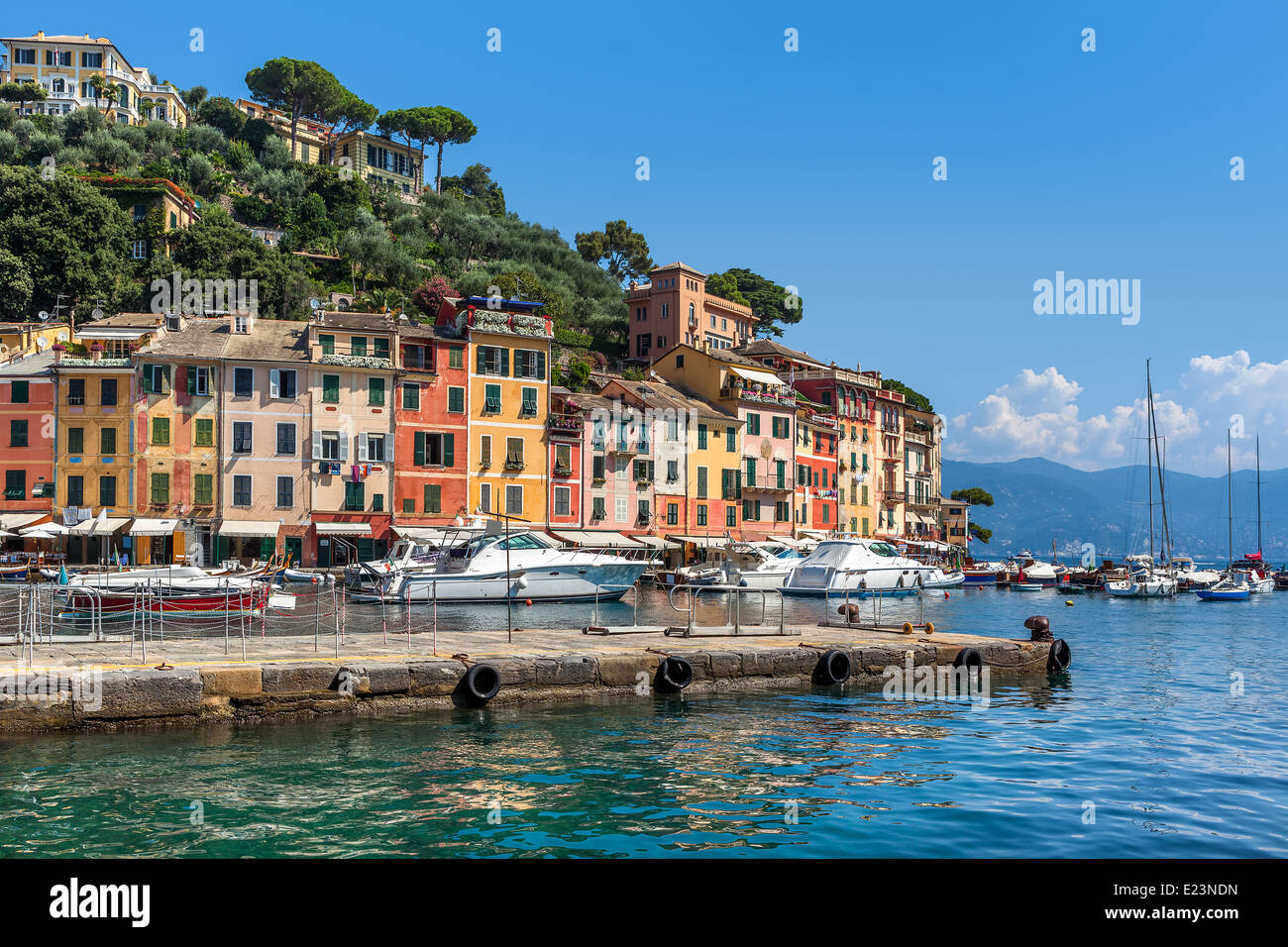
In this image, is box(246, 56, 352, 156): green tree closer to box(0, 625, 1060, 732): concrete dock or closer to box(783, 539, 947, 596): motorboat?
box(783, 539, 947, 596): motorboat

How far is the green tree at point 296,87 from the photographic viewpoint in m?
127

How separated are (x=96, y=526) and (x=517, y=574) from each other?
69.9 ft

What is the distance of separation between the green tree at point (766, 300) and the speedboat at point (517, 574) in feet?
245

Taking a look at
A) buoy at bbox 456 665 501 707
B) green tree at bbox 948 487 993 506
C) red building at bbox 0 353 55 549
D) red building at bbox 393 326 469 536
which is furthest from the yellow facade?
green tree at bbox 948 487 993 506

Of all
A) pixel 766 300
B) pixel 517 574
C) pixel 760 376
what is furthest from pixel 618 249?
pixel 517 574

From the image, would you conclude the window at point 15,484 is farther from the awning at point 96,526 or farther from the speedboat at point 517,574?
the speedboat at point 517,574

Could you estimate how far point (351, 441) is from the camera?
55.8 meters

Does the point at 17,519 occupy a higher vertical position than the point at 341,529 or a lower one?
higher

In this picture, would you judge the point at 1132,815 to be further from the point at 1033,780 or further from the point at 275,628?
the point at 275,628

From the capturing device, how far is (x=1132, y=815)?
42.7ft

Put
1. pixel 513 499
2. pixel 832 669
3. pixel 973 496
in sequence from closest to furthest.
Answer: pixel 832 669 < pixel 513 499 < pixel 973 496

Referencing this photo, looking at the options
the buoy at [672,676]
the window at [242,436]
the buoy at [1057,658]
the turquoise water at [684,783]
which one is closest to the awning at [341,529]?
the window at [242,436]

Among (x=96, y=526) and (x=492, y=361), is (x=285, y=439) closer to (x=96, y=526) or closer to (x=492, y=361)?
(x=96, y=526)
